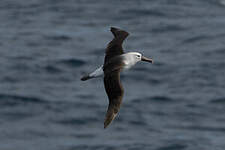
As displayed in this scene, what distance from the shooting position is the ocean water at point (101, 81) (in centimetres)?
2781

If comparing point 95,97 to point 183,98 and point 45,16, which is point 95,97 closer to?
point 183,98

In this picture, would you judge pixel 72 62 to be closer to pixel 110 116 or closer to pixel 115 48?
pixel 115 48

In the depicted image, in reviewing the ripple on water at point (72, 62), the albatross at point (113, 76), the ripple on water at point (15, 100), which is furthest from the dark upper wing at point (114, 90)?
the ripple on water at point (72, 62)

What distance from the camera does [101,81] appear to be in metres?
31.4

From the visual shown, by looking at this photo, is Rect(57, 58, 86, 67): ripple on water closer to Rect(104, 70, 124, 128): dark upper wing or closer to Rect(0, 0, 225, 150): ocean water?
Rect(0, 0, 225, 150): ocean water

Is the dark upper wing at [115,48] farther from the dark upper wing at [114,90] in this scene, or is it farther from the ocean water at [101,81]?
the ocean water at [101,81]

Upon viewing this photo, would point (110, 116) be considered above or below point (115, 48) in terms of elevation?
below

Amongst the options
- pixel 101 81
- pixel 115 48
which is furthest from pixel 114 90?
pixel 101 81

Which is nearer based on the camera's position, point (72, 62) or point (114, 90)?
point (114, 90)

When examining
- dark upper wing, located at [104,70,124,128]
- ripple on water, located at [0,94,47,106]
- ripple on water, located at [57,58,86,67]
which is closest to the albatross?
dark upper wing, located at [104,70,124,128]

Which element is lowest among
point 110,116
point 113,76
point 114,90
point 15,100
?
point 15,100

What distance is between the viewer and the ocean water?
91.2 ft

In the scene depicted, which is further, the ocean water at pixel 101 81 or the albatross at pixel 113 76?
the ocean water at pixel 101 81

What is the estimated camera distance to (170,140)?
2731cm
